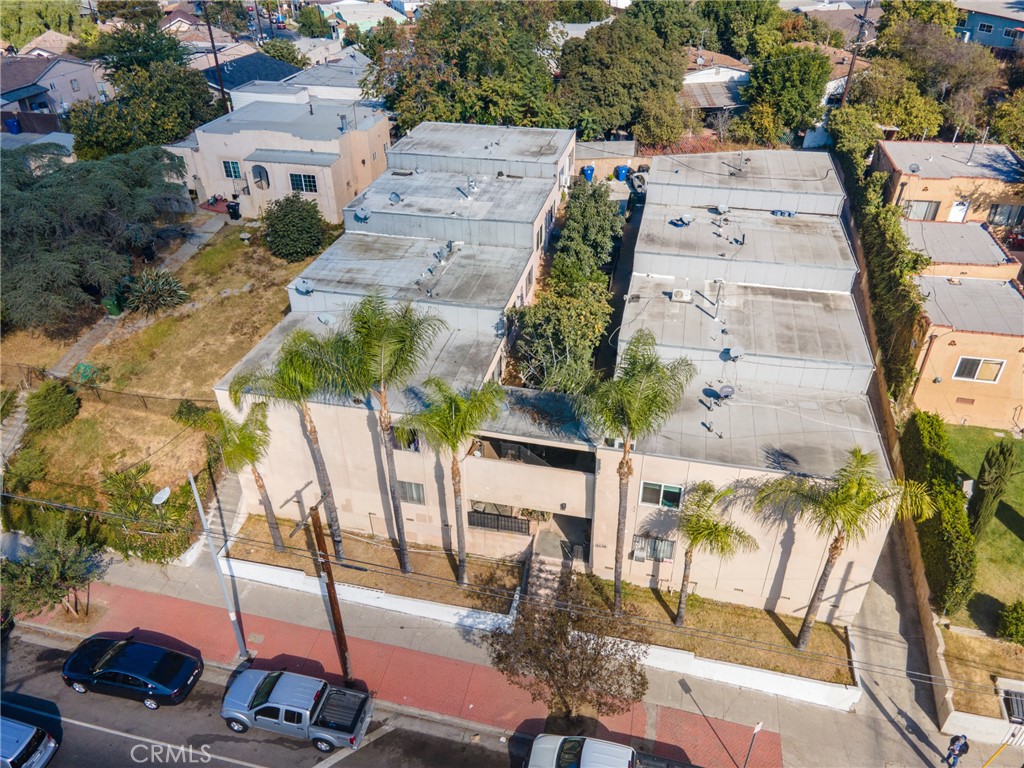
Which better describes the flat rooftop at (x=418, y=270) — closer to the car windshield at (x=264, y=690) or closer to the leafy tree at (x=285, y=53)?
the car windshield at (x=264, y=690)

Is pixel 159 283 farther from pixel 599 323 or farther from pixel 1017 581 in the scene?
pixel 1017 581

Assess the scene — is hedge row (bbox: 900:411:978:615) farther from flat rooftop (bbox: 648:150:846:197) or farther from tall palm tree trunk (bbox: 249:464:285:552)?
tall palm tree trunk (bbox: 249:464:285:552)

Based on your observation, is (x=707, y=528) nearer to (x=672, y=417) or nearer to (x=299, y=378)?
(x=672, y=417)

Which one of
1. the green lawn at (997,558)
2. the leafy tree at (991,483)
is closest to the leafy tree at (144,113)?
the leafy tree at (991,483)

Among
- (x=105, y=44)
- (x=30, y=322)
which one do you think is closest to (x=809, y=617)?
(x=30, y=322)

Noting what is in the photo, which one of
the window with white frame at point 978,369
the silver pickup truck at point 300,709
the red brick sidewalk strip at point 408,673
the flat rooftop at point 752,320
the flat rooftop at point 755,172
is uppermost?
the flat rooftop at point 755,172

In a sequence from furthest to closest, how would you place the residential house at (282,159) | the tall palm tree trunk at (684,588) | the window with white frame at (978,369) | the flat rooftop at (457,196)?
the residential house at (282,159) → the flat rooftop at (457,196) → the window with white frame at (978,369) → the tall palm tree trunk at (684,588)
